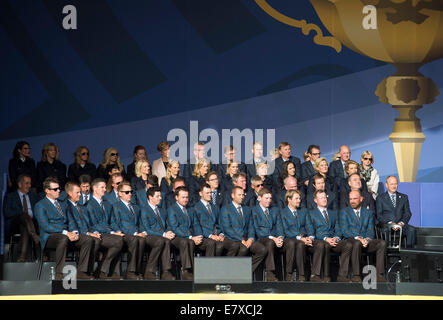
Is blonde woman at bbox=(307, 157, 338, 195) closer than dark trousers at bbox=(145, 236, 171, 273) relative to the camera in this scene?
No

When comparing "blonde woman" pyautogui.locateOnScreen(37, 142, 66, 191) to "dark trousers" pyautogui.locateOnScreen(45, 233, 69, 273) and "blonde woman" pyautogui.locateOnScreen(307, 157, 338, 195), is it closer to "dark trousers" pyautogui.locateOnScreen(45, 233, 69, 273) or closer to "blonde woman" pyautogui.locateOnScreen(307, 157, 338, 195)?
"dark trousers" pyautogui.locateOnScreen(45, 233, 69, 273)

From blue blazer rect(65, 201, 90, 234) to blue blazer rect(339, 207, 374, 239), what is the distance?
298cm

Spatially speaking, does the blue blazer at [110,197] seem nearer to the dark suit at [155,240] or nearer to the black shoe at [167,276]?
the dark suit at [155,240]

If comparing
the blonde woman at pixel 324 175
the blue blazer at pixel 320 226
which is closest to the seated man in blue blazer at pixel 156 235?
the blue blazer at pixel 320 226

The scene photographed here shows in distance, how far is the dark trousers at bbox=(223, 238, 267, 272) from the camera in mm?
10312

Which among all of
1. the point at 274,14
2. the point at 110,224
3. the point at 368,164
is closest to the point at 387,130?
the point at 368,164

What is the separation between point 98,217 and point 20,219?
874mm

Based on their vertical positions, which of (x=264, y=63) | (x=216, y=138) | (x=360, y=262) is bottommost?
(x=360, y=262)

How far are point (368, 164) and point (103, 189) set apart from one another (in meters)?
3.48

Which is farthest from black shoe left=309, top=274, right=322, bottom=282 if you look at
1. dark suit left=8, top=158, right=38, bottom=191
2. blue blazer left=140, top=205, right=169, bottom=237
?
dark suit left=8, top=158, right=38, bottom=191

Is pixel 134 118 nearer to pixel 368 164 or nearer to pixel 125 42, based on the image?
pixel 125 42

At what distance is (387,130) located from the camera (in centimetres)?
1263

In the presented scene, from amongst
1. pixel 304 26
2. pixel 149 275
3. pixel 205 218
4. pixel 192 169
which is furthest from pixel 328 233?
pixel 304 26

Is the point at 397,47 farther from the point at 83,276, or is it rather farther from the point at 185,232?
the point at 83,276
